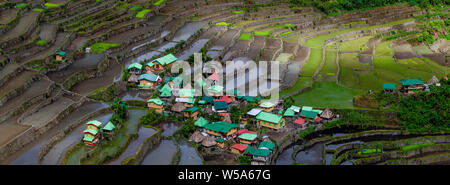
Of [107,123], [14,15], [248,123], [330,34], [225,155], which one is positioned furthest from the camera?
[330,34]

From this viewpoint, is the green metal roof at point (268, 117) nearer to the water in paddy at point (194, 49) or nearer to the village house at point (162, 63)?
the village house at point (162, 63)

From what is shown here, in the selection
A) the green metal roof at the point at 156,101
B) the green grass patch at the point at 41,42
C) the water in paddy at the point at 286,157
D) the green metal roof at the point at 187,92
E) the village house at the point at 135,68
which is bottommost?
the water in paddy at the point at 286,157

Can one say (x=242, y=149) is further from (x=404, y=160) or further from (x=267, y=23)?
(x=267, y=23)

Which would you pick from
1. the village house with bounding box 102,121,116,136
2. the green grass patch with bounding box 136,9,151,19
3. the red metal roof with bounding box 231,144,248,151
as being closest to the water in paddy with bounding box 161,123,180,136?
the village house with bounding box 102,121,116,136

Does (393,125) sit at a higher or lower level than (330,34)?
lower

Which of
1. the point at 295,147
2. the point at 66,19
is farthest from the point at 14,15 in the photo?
the point at 295,147

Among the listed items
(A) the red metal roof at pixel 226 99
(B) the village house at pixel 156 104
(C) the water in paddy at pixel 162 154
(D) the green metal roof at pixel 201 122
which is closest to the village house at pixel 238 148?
(D) the green metal roof at pixel 201 122

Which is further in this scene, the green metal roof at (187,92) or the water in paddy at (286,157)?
the green metal roof at (187,92)
